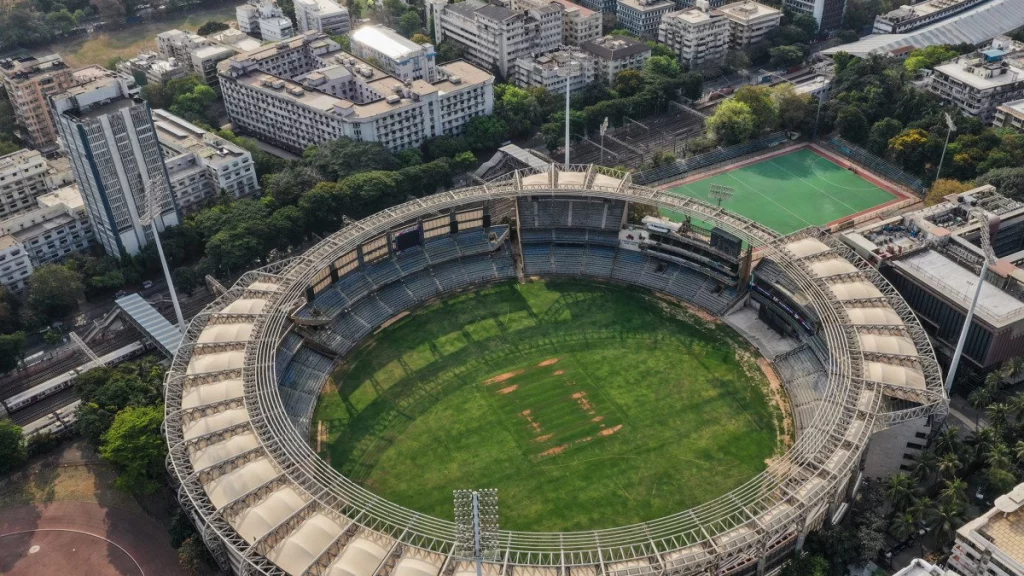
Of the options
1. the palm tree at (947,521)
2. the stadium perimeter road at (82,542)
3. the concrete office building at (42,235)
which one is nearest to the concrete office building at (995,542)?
the palm tree at (947,521)

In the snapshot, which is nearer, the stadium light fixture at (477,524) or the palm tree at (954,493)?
the stadium light fixture at (477,524)

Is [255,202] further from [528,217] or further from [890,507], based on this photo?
[890,507]

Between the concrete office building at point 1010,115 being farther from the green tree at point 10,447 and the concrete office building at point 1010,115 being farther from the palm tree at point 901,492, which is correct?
the green tree at point 10,447

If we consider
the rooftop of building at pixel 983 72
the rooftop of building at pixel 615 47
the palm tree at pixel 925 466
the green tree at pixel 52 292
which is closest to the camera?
the palm tree at pixel 925 466

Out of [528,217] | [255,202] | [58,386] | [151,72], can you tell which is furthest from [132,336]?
[151,72]

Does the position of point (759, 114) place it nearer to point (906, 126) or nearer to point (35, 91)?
point (906, 126)

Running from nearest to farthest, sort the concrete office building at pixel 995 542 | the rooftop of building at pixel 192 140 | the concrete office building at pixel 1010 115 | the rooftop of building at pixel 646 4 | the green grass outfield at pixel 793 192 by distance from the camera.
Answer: the concrete office building at pixel 995 542, the green grass outfield at pixel 793 192, the rooftop of building at pixel 192 140, the concrete office building at pixel 1010 115, the rooftop of building at pixel 646 4

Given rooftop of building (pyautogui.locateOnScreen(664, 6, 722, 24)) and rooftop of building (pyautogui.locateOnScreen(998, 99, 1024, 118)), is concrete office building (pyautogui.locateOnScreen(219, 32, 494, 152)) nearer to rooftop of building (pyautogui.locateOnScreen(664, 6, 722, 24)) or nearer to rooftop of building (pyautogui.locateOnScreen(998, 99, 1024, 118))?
rooftop of building (pyautogui.locateOnScreen(664, 6, 722, 24))
